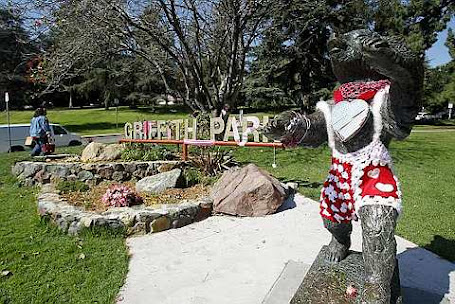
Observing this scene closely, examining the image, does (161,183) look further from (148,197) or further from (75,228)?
(75,228)

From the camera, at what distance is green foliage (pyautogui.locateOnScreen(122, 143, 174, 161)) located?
894cm

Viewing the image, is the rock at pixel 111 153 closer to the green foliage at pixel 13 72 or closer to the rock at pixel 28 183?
the rock at pixel 28 183

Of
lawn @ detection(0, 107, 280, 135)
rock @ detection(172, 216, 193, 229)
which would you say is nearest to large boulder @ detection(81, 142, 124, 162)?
rock @ detection(172, 216, 193, 229)

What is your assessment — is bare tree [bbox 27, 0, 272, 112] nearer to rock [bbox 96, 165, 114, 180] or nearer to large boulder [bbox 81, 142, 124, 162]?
large boulder [bbox 81, 142, 124, 162]

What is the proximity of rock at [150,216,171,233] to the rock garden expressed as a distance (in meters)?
0.01

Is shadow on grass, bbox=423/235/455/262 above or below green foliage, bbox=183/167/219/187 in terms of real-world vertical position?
below

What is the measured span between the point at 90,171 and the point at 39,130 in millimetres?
3080

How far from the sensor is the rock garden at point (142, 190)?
521cm

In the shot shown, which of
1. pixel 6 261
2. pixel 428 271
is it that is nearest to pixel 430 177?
pixel 428 271

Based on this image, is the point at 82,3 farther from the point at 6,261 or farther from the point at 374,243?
the point at 374,243

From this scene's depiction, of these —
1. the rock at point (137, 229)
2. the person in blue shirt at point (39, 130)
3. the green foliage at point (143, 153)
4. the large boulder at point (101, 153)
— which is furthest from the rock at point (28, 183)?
the rock at point (137, 229)

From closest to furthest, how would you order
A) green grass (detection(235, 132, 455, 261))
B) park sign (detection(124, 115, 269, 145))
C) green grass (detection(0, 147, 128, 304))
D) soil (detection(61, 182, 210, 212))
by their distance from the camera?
1. green grass (detection(0, 147, 128, 304))
2. green grass (detection(235, 132, 455, 261))
3. soil (detection(61, 182, 210, 212))
4. park sign (detection(124, 115, 269, 145))

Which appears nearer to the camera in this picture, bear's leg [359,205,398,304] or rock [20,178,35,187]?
bear's leg [359,205,398,304]

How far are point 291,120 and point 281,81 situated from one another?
69.2 feet
